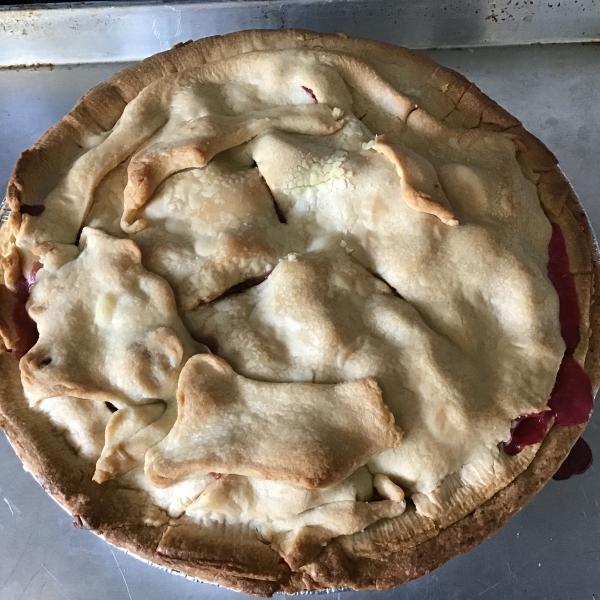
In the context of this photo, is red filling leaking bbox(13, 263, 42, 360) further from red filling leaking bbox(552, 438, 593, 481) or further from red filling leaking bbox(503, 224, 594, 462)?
red filling leaking bbox(552, 438, 593, 481)

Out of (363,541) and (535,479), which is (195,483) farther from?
(535,479)

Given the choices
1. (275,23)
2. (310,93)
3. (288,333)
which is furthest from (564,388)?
(275,23)

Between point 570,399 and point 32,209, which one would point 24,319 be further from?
point 570,399

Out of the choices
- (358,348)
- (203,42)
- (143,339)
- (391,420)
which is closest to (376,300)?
(358,348)

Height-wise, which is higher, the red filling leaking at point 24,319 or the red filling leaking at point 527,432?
the red filling leaking at point 24,319

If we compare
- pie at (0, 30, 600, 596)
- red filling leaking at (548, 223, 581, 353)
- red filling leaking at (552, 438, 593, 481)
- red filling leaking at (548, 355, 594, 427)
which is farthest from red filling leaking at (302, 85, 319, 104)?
red filling leaking at (552, 438, 593, 481)

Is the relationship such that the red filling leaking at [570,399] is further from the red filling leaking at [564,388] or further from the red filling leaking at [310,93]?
the red filling leaking at [310,93]

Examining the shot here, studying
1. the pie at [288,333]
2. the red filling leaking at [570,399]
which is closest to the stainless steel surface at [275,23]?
the pie at [288,333]
